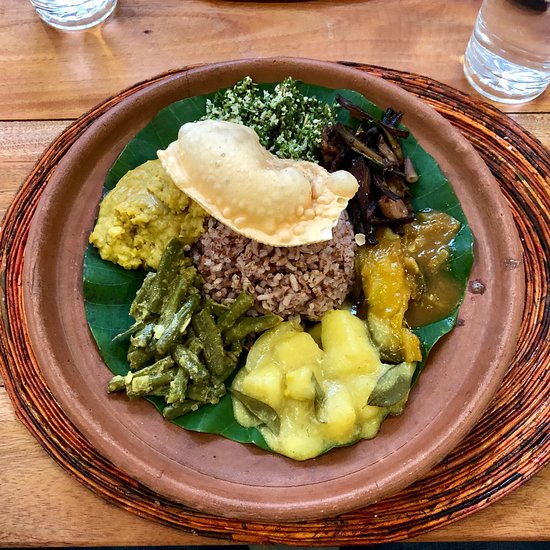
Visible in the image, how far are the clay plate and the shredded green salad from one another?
0.12 meters

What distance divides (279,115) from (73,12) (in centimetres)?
176

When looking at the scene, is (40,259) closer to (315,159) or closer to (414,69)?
(315,159)

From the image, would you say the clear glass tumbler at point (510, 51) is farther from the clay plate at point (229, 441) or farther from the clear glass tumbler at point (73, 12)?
the clear glass tumbler at point (73, 12)

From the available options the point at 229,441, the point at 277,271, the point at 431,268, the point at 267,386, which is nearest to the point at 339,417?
the point at 267,386

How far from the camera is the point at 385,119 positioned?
2908 millimetres

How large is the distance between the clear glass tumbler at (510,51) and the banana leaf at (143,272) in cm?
89

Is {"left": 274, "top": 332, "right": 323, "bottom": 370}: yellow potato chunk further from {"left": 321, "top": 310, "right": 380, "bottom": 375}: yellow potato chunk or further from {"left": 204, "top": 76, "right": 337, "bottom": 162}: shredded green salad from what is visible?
{"left": 204, "top": 76, "right": 337, "bottom": 162}: shredded green salad

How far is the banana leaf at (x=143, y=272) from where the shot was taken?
2.46 meters

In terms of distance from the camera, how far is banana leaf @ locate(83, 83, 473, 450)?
8.07 feet

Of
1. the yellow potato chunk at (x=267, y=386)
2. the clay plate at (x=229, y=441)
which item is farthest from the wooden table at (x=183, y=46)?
the yellow potato chunk at (x=267, y=386)

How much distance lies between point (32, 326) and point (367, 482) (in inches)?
58.4

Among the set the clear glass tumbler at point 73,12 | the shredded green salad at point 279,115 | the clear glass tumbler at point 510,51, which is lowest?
the clear glass tumbler at point 73,12

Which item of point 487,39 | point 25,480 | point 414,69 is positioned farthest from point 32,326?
point 487,39

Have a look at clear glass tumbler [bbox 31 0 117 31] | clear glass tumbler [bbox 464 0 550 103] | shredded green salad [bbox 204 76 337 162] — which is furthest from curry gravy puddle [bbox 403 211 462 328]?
clear glass tumbler [bbox 31 0 117 31]
